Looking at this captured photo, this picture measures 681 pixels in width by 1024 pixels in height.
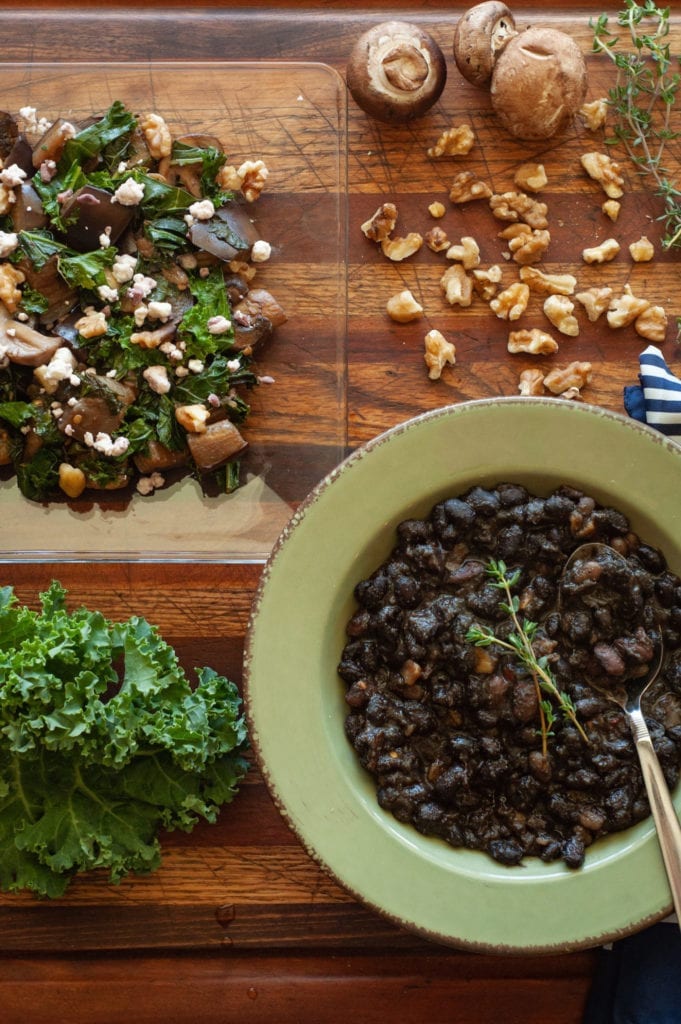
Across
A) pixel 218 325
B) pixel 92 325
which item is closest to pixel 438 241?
pixel 218 325

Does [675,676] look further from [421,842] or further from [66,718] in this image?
[66,718]

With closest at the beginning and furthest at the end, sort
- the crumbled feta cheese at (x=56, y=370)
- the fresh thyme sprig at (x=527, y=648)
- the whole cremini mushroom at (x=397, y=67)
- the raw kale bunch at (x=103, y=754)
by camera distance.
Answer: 1. the fresh thyme sprig at (x=527, y=648)
2. the raw kale bunch at (x=103, y=754)
3. the crumbled feta cheese at (x=56, y=370)
4. the whole cremini mushroom at (x=397, y=67)

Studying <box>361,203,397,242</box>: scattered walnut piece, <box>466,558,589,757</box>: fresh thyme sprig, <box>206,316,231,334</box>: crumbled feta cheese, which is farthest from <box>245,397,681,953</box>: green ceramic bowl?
<box>361,203,397,242</box>: scattered walnut piece

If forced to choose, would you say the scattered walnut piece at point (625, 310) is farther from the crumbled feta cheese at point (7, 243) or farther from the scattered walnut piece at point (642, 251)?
the crumbled feta cheese at point (7, 243)

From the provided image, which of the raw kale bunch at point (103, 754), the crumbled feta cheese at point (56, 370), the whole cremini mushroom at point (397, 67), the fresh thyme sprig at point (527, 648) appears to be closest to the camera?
the fresh thyme sprig at point (527, 648)

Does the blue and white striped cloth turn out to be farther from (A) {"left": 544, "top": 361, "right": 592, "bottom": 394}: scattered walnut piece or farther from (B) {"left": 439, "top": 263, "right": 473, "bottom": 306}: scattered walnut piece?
(B) {"left": 439, "top": 263, "right": 473, "bottom": 306}: scattered walnut piece

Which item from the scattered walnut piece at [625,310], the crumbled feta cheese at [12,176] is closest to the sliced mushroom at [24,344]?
the crumbled feta cheese at [12,176]

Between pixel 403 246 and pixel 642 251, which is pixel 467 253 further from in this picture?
pixel 642 251
